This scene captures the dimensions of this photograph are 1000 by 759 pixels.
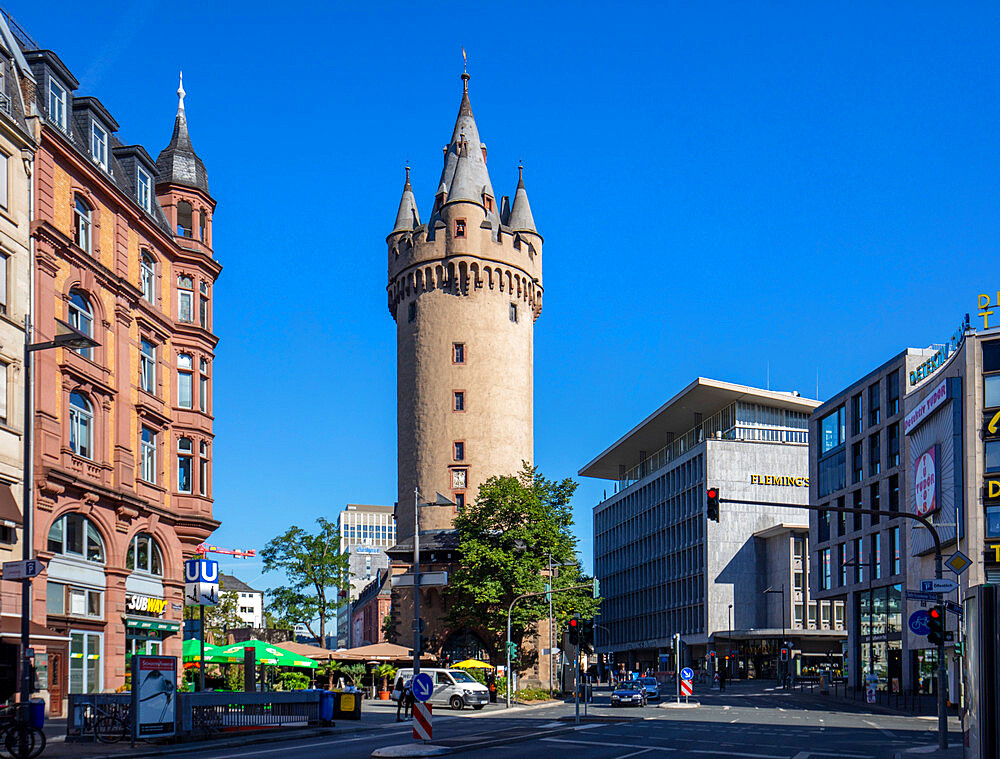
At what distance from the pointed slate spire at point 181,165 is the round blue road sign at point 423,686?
29585 millimetres

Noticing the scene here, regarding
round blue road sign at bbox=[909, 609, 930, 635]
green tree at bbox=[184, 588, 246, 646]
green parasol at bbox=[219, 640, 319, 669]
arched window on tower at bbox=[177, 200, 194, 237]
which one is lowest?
green tree at bbox=[184, 588, 246, 646]

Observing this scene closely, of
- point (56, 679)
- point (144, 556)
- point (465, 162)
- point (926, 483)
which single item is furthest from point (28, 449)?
point (465, 162)

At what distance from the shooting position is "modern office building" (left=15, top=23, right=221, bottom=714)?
3419 cm

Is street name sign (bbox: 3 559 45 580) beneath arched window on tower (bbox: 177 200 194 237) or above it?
beneath

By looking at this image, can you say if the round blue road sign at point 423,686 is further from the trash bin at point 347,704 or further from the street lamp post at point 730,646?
the street lamp post at point 730,646

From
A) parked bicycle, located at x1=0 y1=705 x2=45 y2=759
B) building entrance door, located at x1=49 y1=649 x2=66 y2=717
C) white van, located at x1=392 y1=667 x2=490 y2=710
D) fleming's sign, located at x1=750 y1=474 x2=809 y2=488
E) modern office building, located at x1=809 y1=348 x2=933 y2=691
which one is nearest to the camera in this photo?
parked bicycle, located at x1=0 y1=705 x2=45 y2=759

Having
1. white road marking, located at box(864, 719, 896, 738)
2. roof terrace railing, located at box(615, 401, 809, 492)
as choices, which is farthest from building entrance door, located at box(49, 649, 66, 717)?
roof terrace railing, located at box(615, 401, 809, 492)

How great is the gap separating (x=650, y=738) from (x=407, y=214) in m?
64.2

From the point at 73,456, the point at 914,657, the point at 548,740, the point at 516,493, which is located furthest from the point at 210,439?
the point at 914,657

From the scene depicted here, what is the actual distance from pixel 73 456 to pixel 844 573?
61.0 meters

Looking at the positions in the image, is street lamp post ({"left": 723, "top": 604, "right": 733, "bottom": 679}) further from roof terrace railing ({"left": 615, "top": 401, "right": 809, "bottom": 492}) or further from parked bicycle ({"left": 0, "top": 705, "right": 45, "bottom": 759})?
parked bicycle ({"left": 0, "top": 705, "right": 45, "bottom": 759})

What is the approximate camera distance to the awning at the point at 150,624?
127 ft

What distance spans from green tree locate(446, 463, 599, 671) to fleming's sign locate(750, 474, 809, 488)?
46.9m

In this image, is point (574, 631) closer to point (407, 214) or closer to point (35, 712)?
point (35, 712)
